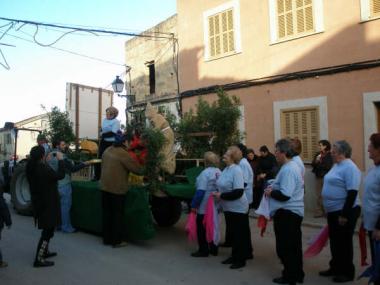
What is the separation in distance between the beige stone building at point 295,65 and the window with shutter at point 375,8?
20 millimetres

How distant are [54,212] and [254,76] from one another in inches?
305

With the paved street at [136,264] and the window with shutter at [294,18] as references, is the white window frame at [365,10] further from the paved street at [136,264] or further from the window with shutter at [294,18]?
the paved street at [136,264]

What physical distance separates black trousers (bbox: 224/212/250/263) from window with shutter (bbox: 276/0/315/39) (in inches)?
259

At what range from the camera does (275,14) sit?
11.8 meters

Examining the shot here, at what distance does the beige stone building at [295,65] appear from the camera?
988cm

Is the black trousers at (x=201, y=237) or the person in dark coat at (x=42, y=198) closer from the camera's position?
the person in dark coat at (x=42, y=198)

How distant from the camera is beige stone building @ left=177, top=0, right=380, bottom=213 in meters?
9.88

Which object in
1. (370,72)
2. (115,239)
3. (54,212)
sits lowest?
(115,239)

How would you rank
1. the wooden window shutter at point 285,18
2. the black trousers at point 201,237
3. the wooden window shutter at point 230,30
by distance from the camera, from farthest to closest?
the wooden window shutter at point 230,30 < the wooden window shutter at point 285,18 < the black trousers at point 201,237

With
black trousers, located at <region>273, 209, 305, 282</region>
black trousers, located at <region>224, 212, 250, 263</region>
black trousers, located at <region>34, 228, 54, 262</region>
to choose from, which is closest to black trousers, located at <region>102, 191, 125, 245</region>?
black trousers, located at <region>34, 228, 54, 262</region>

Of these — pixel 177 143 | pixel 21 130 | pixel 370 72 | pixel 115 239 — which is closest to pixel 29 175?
pixel 115 239

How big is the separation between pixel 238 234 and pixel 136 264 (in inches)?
56.6

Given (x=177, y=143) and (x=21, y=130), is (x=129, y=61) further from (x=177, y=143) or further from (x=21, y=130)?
(x=177, y=143)

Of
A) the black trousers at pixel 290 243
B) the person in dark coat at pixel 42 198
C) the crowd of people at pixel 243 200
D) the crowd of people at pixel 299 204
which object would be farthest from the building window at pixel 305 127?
the person in dark coat at pixel 42 198
